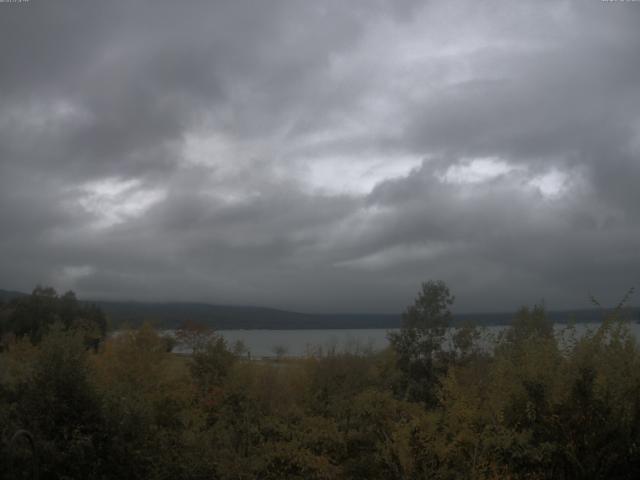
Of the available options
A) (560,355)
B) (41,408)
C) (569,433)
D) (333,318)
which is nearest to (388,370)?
(560,355)

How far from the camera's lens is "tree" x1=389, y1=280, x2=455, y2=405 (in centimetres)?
3681

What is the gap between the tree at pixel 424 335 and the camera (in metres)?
36.8

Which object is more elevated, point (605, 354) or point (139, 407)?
point (605, 354)

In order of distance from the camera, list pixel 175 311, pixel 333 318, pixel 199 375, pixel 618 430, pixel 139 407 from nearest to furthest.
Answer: pixel 618 430, pixel 139 407, pixel 199 375, pixel 175 311, pixel 333 318

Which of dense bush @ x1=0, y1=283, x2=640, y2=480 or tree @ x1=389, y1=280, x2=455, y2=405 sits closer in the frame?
dense bush @ x1=0, y1=283, x2=640, y2=480

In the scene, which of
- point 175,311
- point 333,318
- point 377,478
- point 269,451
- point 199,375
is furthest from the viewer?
point 333,318

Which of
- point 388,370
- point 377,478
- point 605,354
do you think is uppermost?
point 605,354

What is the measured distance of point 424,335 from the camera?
3744 centimetres

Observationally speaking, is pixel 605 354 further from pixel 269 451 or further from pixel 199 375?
pixel 199 375

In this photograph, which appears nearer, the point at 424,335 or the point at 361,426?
the point at 361,426

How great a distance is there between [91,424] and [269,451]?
26.6ft

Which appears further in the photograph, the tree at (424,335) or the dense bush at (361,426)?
the tree at (424,335)

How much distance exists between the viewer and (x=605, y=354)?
1658 cm

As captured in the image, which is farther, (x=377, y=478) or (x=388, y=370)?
(x=388, y=370)
